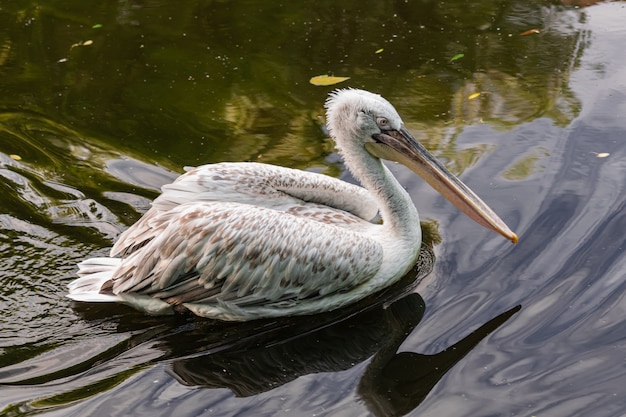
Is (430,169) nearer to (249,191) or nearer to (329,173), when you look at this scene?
(249,191)

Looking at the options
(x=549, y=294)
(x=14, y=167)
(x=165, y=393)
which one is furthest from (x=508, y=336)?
(x=14, y=167)

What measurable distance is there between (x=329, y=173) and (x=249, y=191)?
1068 millimetres

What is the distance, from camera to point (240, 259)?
13.1ft

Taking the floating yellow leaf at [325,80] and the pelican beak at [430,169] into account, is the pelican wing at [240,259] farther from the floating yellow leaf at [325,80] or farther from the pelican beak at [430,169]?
the floating yellow leaf at [325,80]

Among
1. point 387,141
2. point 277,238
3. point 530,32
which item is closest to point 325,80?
point 530,32

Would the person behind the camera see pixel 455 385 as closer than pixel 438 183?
Yes

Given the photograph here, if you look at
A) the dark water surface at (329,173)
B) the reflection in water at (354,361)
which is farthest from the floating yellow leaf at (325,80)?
the reflection in water at (354,361)

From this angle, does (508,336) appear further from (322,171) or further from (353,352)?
(322,171)

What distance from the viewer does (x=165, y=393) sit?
3621 mm

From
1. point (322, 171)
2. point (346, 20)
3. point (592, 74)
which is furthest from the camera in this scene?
point (346, 20)

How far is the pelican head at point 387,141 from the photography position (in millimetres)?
4223

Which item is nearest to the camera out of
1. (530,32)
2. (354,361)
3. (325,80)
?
(354,361)

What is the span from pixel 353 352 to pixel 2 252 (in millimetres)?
1924

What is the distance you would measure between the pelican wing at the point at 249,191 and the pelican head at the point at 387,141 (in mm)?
230
